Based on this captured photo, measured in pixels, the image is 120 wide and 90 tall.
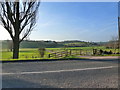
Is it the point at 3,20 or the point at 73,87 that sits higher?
the point at 3,20

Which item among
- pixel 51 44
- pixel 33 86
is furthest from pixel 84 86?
pixel 51 44

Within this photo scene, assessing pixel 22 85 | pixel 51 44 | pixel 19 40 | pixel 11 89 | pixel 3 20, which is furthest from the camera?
pixel 51 44

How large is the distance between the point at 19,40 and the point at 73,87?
1144 cm

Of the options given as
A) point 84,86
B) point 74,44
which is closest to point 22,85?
point 84,86

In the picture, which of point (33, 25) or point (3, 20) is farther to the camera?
point (33, 25)

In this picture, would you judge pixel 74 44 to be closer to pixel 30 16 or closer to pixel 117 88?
pixel 30 16

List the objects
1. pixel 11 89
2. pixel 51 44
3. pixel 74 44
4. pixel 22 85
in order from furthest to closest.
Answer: pixel 74 44 → pixel 51 44 → pixel 22 85 → pixel 11 89

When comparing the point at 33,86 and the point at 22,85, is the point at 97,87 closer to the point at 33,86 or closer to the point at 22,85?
the point at 33,86

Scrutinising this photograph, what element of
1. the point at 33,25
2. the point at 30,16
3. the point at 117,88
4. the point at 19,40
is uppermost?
the point at 30,16

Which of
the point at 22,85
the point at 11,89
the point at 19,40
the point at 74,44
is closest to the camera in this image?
the point at 11,89

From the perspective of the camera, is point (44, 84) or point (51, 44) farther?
point (51, 44)

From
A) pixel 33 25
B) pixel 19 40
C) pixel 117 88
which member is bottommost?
pixel 117 88

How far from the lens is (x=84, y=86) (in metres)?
3.52

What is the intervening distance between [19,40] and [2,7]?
12.1 feet
